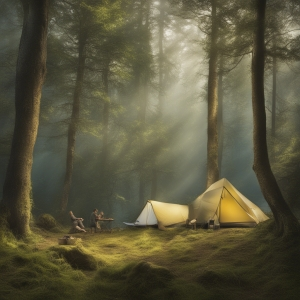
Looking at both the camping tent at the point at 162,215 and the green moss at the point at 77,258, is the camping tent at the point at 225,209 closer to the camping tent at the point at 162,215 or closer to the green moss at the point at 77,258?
the camping tent at the point at 162,215

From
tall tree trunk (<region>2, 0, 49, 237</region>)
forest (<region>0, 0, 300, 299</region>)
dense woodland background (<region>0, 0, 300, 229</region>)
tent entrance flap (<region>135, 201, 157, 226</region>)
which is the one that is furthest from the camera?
dense woodland background (<region>0, 0, 300, 229</region>)

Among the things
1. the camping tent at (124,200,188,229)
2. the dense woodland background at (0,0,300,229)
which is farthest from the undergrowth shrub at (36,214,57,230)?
the camping tent at (124,200,188,229)

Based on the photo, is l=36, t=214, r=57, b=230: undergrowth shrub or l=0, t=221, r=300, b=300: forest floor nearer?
l=0, t=221, r=300, b=300: forest floor

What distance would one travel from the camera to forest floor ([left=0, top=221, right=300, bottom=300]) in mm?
5973

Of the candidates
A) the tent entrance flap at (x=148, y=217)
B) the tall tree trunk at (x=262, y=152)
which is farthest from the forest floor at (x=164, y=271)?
the tent entrance flap at (x=148, y=217)

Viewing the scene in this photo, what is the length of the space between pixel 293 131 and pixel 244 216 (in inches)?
599

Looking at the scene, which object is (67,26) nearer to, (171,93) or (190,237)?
(190,237)

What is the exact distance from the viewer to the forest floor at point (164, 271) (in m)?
5.97

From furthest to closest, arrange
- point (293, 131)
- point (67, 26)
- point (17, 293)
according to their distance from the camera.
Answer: point (293, 131) < point (67, 26) < point (17, 293)

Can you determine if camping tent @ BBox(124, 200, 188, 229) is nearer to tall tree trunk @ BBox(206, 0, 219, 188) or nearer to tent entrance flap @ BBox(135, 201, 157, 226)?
tent entrance flap @ BBox(135, 201, 157, 226)

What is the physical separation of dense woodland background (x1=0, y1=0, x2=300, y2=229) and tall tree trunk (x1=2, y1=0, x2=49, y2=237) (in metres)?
3.66

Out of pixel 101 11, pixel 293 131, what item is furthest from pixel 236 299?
pixel 293 131

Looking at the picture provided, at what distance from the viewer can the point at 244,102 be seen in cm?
3297

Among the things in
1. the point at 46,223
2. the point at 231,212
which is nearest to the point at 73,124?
the point at 46,223
